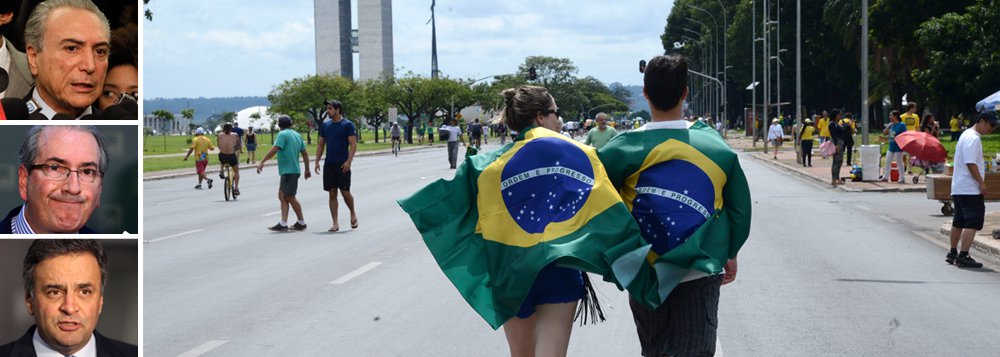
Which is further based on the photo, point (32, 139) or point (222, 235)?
point (222, 235)

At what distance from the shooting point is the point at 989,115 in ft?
38.1

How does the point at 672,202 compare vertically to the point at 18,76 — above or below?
below

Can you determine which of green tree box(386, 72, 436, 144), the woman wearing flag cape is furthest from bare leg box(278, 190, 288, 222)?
green tree box(386, 72, 436, 144)

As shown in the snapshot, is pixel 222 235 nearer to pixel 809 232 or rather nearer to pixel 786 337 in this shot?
pixel 809 232

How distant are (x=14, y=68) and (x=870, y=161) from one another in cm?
2696

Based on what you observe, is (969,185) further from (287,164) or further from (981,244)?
(287,164)

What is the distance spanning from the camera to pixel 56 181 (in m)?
2.63

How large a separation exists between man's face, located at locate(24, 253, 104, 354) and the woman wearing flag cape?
7.37ft

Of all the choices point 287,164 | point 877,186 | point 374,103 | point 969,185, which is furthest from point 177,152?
point 969,185

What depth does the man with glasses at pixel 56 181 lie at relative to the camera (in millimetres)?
2635

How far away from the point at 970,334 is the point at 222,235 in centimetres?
1032

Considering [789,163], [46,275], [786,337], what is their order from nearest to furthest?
[46,275], [786,337], [789,163]

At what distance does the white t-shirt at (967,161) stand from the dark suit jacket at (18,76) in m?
10.1

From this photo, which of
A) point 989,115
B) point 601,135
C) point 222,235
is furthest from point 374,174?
point 989,115
